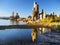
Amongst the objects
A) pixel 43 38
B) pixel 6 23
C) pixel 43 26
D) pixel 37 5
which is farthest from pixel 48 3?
pixel 6 23

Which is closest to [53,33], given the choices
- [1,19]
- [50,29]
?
[50,29]

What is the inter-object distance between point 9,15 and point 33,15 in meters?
0.49

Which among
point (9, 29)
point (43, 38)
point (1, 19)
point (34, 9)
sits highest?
point (34, 9)

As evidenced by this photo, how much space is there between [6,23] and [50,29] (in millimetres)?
905

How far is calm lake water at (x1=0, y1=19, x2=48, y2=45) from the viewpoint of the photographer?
290 cm

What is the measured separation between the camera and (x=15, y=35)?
9.77 ft

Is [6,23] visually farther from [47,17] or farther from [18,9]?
[47,17]

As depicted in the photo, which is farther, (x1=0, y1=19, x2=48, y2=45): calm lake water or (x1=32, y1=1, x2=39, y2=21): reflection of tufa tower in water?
(x1=32, y1=1, x2=39, y2=21): reflection of tufa tower in water

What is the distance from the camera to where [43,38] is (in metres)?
2.98

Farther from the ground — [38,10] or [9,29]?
[38,10]

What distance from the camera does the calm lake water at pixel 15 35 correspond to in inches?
114

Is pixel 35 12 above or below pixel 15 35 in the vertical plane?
above

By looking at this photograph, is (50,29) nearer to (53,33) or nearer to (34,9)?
(53,33)

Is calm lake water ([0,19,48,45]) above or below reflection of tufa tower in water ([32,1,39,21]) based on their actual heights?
Answer: below
